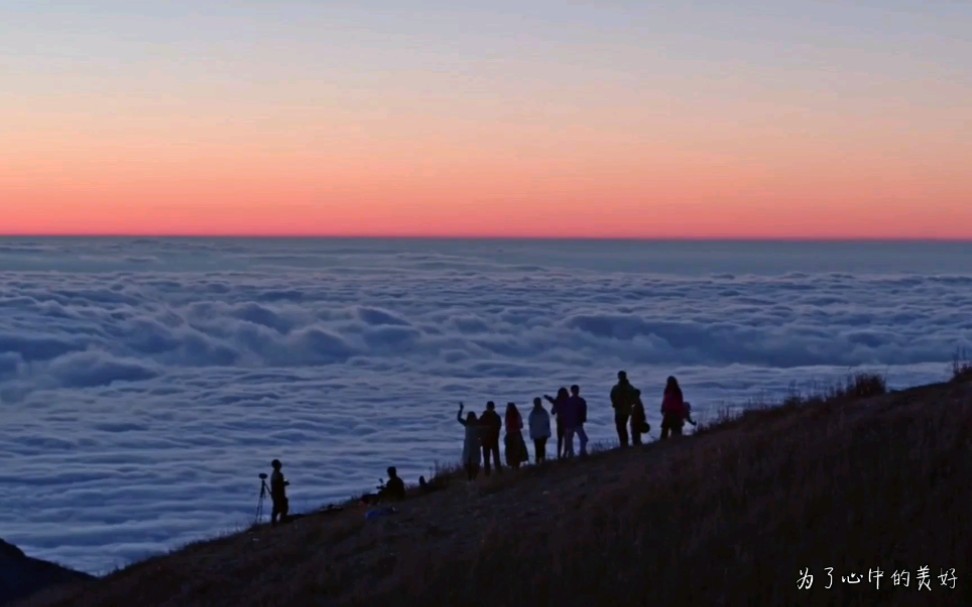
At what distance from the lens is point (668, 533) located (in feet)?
35.6

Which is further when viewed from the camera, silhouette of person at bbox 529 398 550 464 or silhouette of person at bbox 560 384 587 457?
silhouette of person at bbox 529 398 550 464

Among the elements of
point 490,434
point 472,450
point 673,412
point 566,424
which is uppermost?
point 673,412

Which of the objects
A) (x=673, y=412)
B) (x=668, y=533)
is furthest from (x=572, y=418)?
(x=668, y=533)

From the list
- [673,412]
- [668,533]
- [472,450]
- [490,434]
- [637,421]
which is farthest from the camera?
[490,434]

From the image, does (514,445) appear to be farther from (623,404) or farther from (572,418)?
(623,404)

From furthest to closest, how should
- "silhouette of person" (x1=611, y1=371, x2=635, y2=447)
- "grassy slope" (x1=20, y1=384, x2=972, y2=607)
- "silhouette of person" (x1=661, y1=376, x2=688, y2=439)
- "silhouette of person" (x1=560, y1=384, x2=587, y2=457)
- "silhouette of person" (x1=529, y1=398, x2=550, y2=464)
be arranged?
"silhouette of person" (x1=529, y1=398, x2=550, y2=464), "silhouette of person" (x1=560, y1=384, x2=587, y2=457), "silhouette of person" (x1=611, y1=371, x2=635, y2=447), "silhouette of person" (x1=661, y1=376, x2=688, y2=439), "grassy slope" (x1=20, y1=384, x2=972, y2=607)

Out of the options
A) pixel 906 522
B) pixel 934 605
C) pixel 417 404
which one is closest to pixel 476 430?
pixel 906 522

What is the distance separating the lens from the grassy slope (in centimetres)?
936

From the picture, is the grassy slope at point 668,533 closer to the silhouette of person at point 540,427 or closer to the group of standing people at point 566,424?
the group of standing people at point 566,424

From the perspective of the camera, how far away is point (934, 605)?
26.6 ft

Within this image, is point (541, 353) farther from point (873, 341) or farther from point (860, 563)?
point (860, 563)

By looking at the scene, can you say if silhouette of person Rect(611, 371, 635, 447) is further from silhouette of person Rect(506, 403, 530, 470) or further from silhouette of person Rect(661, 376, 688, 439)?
silhouette of person Rect(506, 403, 530, 470)

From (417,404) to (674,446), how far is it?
29430 millimetres

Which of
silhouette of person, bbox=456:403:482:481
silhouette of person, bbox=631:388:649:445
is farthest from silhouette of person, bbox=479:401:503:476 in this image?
silhouette of person, bbox=631:388:649:445
